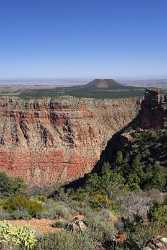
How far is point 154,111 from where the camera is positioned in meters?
57.0

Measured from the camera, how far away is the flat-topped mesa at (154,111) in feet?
178

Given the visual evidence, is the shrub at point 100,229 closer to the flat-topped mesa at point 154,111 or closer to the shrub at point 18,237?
the shrub at point 18,237

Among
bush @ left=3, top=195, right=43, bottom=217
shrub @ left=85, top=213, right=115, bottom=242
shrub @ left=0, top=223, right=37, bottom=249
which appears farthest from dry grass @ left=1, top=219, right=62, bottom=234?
shrub @ left=0, top=223, right=37, bottom=249

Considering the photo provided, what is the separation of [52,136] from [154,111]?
49.6 feet

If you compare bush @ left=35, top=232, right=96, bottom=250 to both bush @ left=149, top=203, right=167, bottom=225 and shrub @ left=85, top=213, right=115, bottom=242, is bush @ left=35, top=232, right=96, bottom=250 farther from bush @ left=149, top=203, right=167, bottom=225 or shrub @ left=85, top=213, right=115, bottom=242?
bush @ left=149, top=203, right=167, bottom=225

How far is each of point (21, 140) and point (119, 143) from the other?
67.9ft

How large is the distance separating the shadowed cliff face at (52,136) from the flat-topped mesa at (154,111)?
8.67 metres

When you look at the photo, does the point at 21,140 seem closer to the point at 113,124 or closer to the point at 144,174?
the point at 113,124

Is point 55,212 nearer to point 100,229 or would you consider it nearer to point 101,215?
point 101,215

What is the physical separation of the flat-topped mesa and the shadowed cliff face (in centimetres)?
867

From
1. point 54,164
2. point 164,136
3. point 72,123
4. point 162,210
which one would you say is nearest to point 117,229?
point 162,210

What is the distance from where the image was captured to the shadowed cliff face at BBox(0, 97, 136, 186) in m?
61.9

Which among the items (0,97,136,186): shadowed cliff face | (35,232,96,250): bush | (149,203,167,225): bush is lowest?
(0,97,136,186): shadowed cliff face

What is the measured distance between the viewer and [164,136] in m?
40.4
